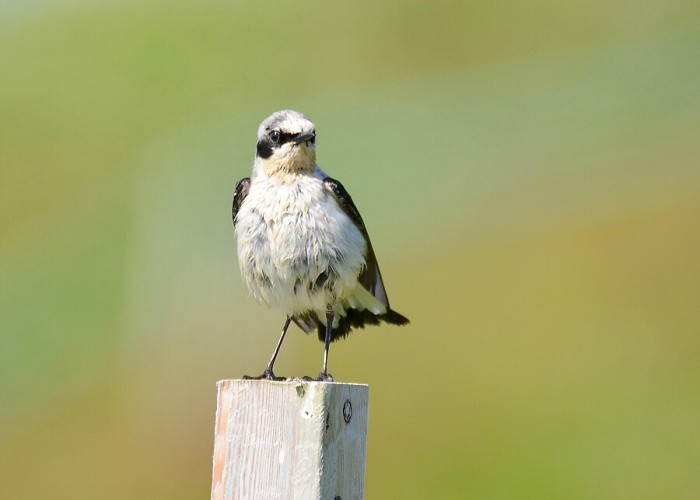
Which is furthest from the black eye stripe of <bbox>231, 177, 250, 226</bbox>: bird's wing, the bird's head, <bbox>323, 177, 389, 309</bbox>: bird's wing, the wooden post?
the wooden post

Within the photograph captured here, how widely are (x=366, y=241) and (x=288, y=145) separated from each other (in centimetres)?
75

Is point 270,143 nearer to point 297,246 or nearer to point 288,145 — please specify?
point 288,145

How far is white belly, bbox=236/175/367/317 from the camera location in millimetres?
5195

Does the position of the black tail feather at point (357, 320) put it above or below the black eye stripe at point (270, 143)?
below

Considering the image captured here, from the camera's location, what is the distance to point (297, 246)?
204 inches

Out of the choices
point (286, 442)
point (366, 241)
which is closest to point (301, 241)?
point (366, 241)

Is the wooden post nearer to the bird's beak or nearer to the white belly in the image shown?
the white belly

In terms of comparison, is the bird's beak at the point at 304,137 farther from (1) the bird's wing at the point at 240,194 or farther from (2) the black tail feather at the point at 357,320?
(2) the black tail feather at the point at 357,320

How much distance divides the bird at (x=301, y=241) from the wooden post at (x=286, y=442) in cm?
156

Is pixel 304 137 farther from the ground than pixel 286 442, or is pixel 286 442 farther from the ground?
pixel 304 137

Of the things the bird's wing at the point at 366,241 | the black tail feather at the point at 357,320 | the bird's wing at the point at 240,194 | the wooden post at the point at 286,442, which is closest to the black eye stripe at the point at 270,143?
the bird's wing at the point at 240,194

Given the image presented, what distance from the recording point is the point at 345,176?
36.2 ft

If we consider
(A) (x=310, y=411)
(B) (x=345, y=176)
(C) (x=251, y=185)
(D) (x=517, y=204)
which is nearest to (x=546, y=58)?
(D) (x=517, y=204)

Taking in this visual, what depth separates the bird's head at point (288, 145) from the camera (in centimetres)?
555
